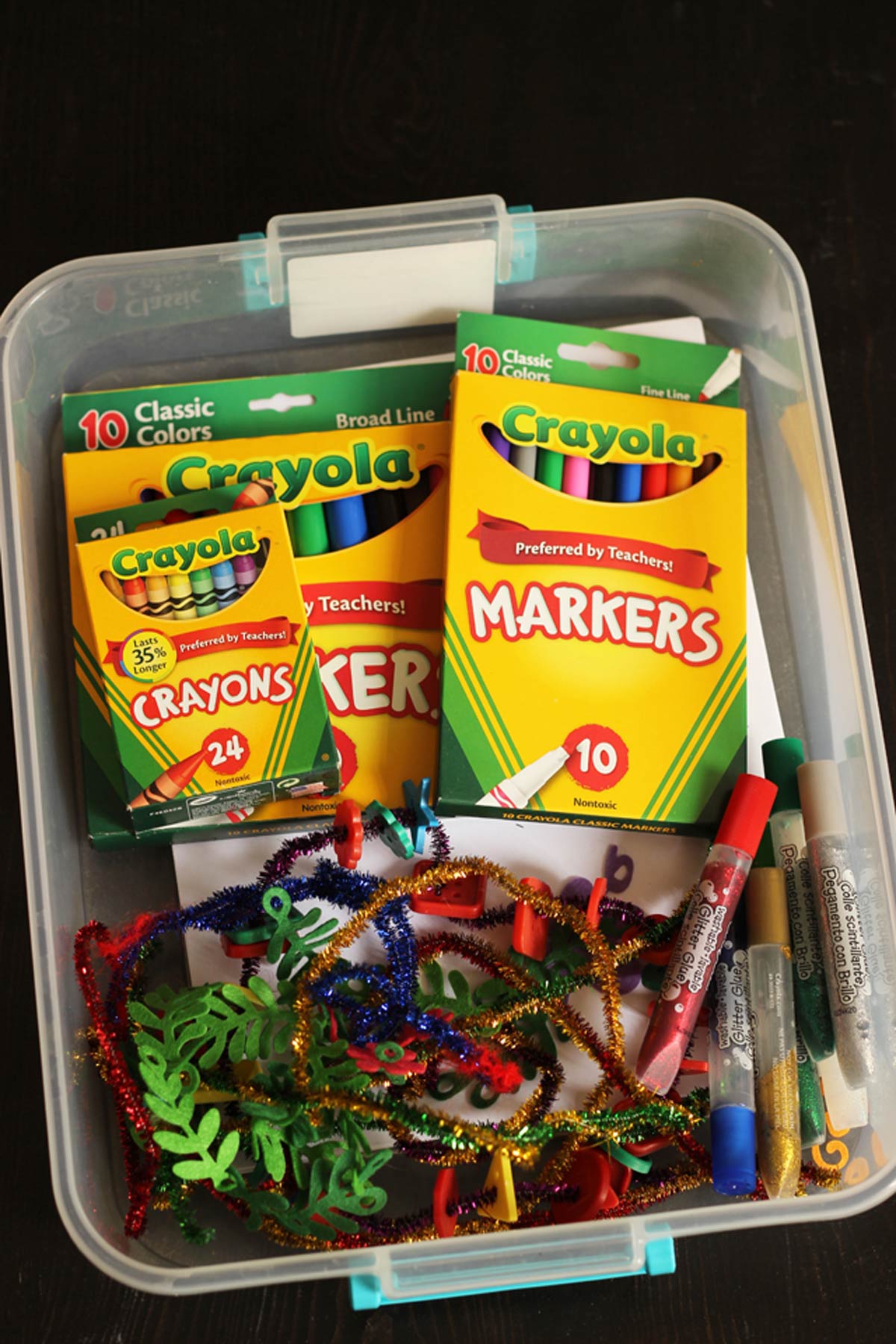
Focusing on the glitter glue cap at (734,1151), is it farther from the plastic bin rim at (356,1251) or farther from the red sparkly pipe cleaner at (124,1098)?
the red sparkly pipe cleaner at (124,1098)

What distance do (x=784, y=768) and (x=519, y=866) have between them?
152 mm

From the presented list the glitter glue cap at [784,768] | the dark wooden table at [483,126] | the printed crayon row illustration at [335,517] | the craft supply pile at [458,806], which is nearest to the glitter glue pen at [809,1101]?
the craft supply pile at [458,806]

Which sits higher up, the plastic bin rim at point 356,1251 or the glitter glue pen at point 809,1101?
the glitter glue pen at point 809,1101

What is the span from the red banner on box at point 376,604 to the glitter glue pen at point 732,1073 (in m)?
0.23

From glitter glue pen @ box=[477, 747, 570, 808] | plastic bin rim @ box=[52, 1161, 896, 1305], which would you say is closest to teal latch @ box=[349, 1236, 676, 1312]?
plastic bin rim @ box=[52, 1161, 896, 1305]

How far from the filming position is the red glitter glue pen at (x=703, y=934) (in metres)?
0.65

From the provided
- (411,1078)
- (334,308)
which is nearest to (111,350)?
(334,308)

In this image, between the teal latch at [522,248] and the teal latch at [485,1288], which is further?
the teal latch at [522,248]

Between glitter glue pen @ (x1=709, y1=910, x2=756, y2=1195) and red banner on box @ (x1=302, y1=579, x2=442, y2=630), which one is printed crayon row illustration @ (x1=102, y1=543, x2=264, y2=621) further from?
glitter glue pen @ (x1=709, y1=910, x2=756, y2=1195)

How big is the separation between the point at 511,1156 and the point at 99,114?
68cm

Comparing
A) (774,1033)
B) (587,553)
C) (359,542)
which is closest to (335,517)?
(359,542)

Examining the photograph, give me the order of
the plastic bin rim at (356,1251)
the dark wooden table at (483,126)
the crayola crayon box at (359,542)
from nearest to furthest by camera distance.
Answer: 1. the plastic bin rim at (356,1251)
2. the crayola crayon box at (359,542)
3. the dark wooden table at (483,126)

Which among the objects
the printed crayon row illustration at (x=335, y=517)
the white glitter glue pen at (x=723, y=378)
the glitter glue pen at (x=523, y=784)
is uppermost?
the white glitter glue pen at (x=723, y=378)

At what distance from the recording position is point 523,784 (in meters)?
0.69
